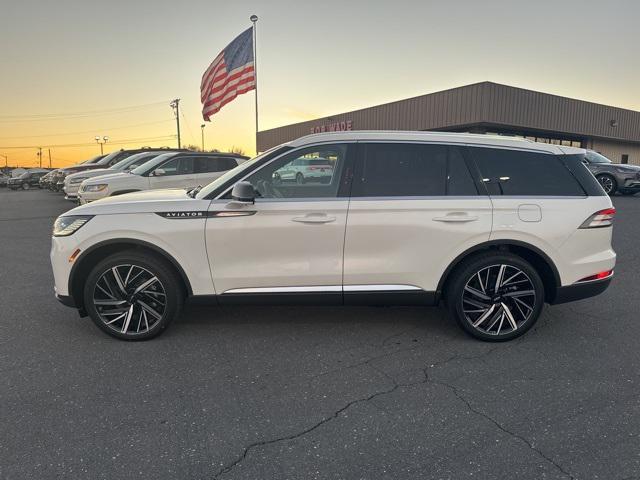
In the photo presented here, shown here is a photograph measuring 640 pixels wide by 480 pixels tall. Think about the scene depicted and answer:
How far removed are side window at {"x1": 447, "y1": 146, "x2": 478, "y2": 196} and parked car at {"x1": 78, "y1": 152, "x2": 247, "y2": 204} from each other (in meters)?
7.38

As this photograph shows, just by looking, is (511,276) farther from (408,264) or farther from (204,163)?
(204,163)

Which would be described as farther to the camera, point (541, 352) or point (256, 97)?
point (256, 97)

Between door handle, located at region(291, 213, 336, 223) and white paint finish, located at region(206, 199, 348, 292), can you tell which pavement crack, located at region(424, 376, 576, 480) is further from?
door handle, located at region(291, 213, 336, 223)

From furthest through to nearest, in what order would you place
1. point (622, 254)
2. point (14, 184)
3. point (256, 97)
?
point (14, 184), point (256, 97), point (622, 254)

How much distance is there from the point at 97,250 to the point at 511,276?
356 cm

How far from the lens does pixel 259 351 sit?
3.63 metres

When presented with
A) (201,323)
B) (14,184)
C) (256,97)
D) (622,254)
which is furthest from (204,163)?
(14,184)

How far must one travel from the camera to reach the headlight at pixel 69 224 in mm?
3703

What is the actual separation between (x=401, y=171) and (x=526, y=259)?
139 cm

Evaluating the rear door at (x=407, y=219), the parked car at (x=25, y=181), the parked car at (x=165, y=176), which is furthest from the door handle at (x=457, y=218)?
the parked car at (x=25, y=181)

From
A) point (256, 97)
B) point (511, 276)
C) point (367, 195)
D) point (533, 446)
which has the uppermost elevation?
point (256, 97)

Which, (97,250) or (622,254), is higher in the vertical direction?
(97,250)

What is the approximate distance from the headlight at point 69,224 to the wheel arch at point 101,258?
0.75ft

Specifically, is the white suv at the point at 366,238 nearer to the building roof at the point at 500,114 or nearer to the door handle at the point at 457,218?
the door handle at the point at 457,218
